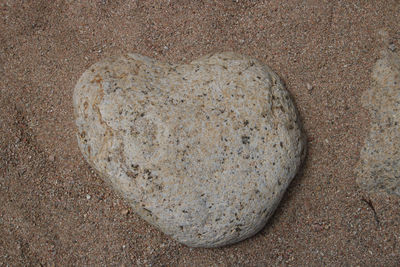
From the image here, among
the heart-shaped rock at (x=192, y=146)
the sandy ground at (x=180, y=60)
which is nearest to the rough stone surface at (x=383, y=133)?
the sandy ground at (x=180, y=60)

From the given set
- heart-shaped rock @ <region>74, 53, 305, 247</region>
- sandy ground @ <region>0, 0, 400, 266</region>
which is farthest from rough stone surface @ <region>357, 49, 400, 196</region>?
heart-shaped rock @ <region>74, 53, 305, 247</region>

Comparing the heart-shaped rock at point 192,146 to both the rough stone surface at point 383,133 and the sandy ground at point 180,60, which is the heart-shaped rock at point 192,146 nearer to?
the sandy ground at point 180,60

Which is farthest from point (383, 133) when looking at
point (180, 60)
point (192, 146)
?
point (180, 60)

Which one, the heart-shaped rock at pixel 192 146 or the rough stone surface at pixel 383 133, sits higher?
the heart-shaped rock at pixel 192 146

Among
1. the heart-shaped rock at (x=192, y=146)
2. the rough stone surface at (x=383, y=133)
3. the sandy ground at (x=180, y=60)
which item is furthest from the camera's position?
the sandy ground at (x=180, y=60)

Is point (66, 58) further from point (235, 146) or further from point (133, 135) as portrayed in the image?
point (235, 146)

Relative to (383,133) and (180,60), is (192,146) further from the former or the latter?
(383,133)

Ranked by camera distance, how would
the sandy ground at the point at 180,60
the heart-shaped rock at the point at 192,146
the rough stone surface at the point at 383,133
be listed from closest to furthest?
the heart-shaped rock at the point at 192,146 < the rough stone surface at the point at 383,133 < the sandy ground at the point at 180,60

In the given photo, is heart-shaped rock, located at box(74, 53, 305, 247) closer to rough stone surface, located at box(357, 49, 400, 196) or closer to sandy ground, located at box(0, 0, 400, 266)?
sandy ground, located at box(0, 0, 400, 266)

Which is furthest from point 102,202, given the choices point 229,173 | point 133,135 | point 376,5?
point 376,5
